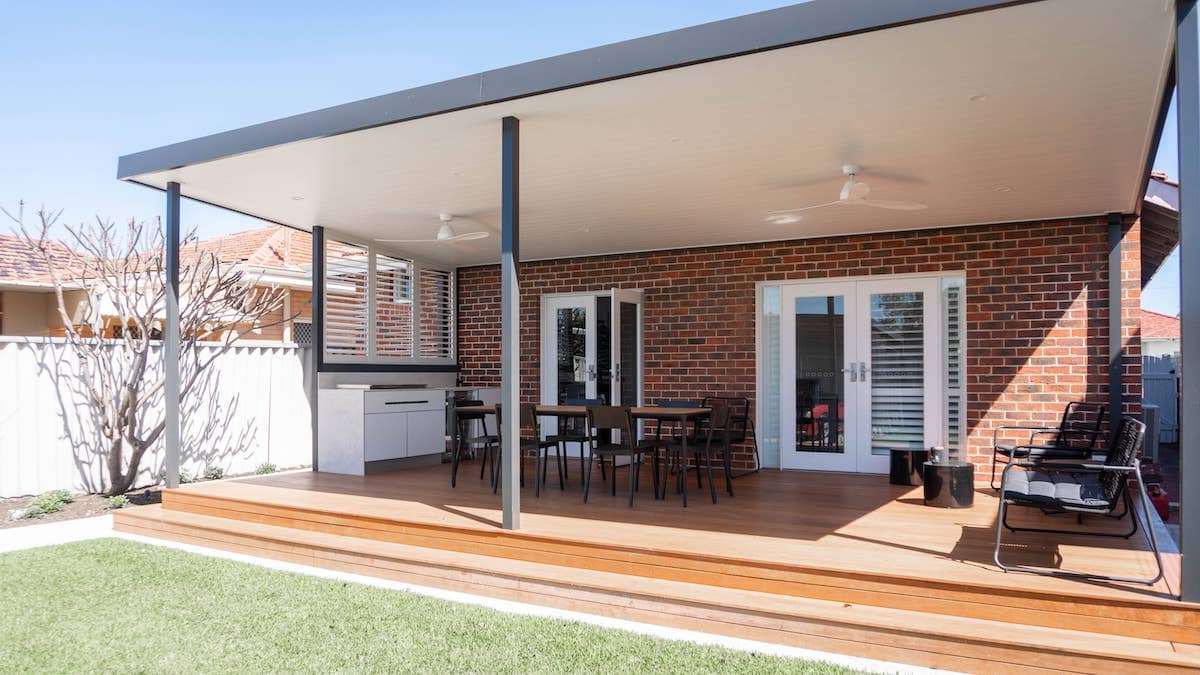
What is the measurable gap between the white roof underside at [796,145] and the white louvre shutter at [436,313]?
185 cm

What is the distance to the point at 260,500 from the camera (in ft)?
20.1

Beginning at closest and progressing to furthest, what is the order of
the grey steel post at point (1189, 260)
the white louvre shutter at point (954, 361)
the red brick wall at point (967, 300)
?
the grey steel post at point (1189, 260) → the red brick wall at point (967, 300) → the white louvre shutter at point (954, 361)

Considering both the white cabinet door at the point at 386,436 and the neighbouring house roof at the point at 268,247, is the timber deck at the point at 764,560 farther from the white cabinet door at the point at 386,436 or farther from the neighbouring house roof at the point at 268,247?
the neighbouring house roof at the point at 268,247

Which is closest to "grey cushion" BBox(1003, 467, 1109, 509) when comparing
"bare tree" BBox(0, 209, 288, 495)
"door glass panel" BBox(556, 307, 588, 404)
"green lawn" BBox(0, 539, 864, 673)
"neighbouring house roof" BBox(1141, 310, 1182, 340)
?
"green lawn" BBox(0, 539, 864, 673)

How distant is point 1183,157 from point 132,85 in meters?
13.2

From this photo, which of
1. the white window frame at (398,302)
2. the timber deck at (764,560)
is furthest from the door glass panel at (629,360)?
the white window frame at (398,302)

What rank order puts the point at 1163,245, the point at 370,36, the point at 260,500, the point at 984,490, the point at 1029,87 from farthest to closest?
the point at 370,36 < the point at 1163,245 < the point at 984,490 < the point at 260,500 < the point at 1029,87

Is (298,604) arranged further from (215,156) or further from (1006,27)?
(1006,27)

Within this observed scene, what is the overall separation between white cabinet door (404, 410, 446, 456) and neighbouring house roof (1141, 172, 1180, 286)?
7.10 meters

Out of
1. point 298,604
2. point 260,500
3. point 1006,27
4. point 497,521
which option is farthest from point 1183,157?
point 260,500

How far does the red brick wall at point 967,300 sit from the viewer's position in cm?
700

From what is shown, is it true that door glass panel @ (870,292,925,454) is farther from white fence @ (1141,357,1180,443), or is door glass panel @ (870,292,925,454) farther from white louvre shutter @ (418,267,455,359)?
white fence @ (1141,357,1180,443)

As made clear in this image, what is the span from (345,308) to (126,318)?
211 centimetres

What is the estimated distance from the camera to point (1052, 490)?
14.2ft
